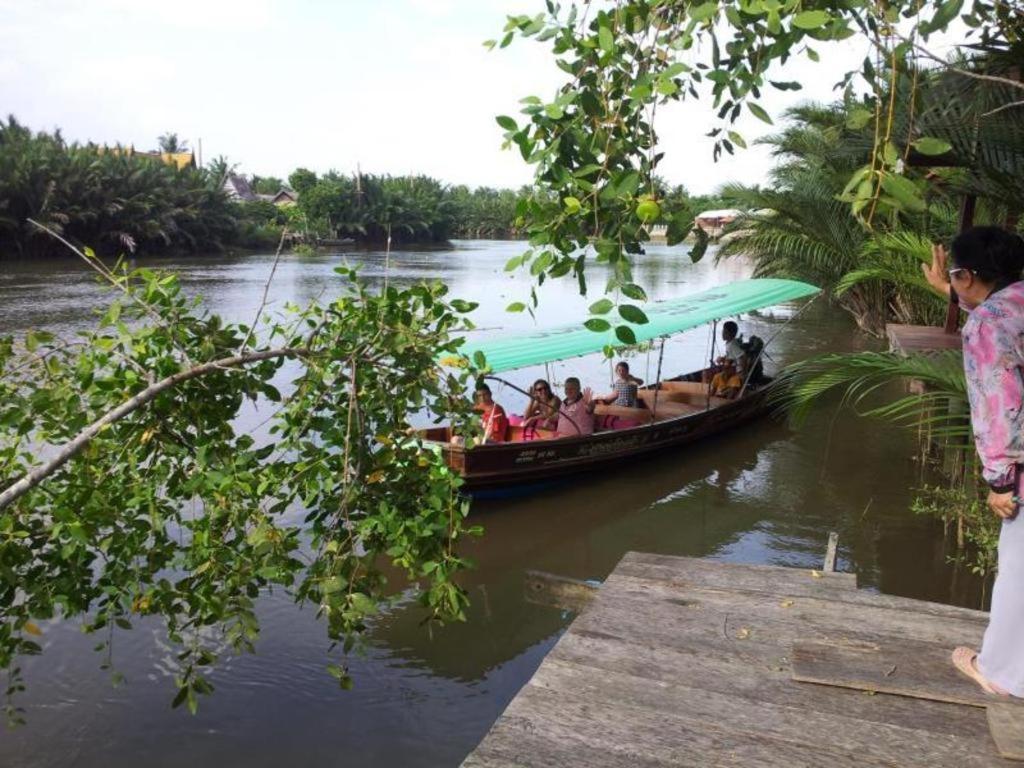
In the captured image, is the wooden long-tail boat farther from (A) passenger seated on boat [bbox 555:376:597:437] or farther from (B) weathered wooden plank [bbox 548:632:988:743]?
(B) weathered wooden plank [bbox 548:632:988:743]

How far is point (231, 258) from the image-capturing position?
40188 millimetres

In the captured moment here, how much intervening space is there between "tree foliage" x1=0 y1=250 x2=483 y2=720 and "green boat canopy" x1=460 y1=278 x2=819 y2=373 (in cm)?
316

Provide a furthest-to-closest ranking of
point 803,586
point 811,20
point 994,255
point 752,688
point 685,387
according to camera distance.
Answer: point 685,387 < point 803,586 < point 752,688 < point 994,255 < point 811,20

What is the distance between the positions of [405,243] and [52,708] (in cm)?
5758

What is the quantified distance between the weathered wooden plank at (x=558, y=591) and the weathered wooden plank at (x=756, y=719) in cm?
95

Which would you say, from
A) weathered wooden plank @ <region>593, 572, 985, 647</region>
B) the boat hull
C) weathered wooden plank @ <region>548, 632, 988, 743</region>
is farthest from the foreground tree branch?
the boat hull

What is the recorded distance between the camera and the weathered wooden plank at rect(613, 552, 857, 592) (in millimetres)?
3328

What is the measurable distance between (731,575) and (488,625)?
271cm

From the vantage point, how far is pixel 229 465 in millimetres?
2520

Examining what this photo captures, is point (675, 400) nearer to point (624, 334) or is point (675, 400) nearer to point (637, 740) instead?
point (637, 740)

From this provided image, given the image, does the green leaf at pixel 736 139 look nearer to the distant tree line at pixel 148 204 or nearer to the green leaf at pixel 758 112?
the green leaf at pixel 758 112

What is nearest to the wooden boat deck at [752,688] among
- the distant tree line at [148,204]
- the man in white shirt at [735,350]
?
the man in white shirt at [735,350]

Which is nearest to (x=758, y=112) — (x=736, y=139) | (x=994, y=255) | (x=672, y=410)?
(x=736, y=139)

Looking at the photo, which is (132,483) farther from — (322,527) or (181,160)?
(181,160)
